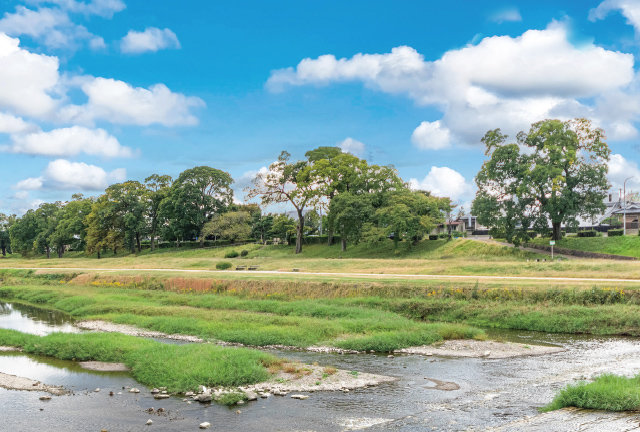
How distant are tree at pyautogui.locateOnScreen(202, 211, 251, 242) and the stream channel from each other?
230 feet

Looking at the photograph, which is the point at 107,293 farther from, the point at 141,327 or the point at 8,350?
the point at 8,350

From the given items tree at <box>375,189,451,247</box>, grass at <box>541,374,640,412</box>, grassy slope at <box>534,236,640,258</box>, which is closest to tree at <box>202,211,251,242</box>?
tree at <box>375,189,451,247</box>

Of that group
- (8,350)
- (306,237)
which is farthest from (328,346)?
(306,237)

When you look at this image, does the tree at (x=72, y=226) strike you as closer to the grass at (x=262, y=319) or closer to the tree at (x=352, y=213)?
the tree at (x=352, y=213)

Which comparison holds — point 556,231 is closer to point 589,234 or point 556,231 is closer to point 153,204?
point 589,234

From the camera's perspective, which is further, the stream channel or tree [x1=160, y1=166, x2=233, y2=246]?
tree [x1=160, y1=166, x2=233, y2=246]

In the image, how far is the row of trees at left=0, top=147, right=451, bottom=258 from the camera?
6853 cm

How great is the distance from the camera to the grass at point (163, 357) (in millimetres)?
16344

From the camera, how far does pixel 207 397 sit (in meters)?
14.9

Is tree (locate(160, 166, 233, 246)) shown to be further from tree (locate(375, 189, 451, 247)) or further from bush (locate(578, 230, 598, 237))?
bush (locate(578, 230, 598, 237))

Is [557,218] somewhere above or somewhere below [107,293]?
above

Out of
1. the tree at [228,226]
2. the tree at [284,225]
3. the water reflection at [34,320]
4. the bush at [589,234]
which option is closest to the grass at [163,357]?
the water reflection at [34,320]

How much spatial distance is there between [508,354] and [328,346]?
7.33 metres

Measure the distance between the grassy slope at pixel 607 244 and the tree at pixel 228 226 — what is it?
5074cm
